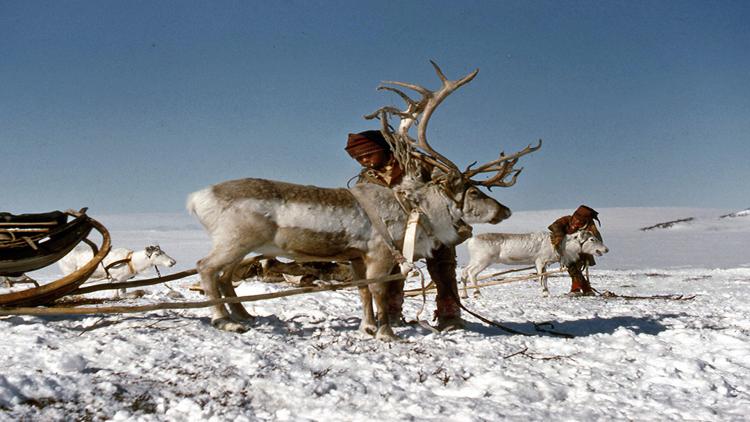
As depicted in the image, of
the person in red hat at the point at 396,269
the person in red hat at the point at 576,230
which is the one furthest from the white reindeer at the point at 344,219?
the person in red hat at the point at 576,230

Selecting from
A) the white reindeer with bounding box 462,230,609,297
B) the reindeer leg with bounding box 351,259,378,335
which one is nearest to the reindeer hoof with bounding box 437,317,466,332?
the reindeer leg with bounding box 351,259,378,335

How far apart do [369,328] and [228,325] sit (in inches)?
50.3

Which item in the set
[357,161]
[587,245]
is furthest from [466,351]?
[587,245]

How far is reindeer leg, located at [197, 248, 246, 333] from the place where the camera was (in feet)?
15.6

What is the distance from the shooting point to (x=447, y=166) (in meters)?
5.75

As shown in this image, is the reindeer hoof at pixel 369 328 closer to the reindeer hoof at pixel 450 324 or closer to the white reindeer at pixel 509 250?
the reindeer hoof at pixel 450 324

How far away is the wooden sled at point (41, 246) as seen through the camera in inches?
187

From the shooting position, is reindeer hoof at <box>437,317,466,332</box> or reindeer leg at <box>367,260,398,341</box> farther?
reindeer hoof at <box>437,317,466,332</box>

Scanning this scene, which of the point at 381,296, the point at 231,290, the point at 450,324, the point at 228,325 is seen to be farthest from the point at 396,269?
the point at 228,325

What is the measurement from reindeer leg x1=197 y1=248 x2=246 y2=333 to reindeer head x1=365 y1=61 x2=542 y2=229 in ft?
6.71

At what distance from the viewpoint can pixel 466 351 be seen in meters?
4.60

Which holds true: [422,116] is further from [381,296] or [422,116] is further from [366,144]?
[381,296]

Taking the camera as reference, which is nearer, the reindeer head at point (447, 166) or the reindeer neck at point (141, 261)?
the reindeer head at point (447, 166)

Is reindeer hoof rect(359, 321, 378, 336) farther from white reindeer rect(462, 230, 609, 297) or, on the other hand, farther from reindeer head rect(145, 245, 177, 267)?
reindeer head rect(145, 245, 177, 267)
